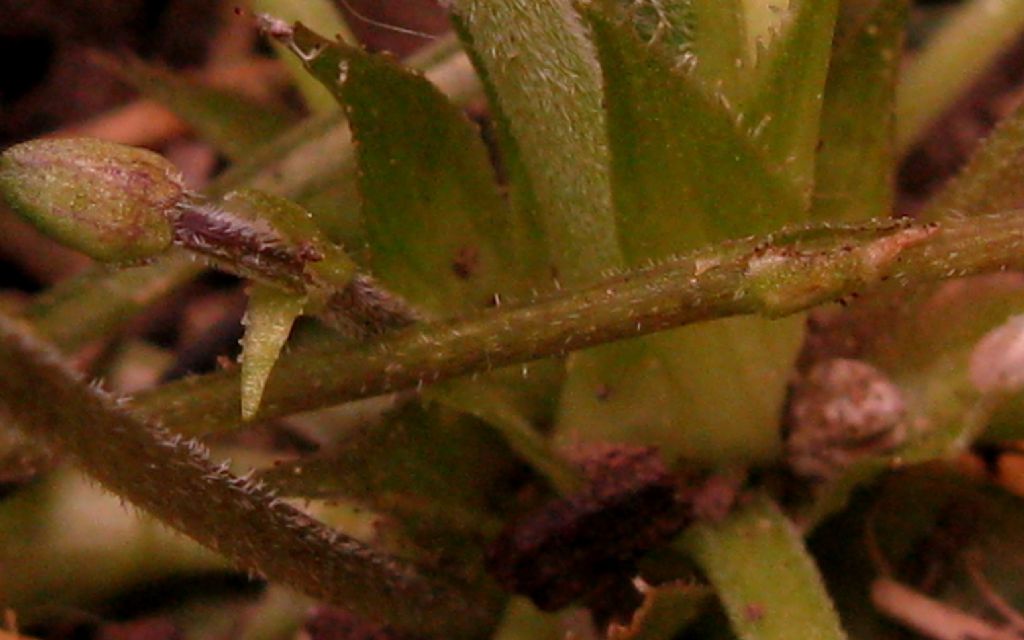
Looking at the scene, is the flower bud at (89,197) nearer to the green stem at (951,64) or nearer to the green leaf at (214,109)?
the green leaf at (214,109)

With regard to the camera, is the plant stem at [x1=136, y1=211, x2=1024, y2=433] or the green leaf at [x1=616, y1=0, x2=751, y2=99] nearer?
the plant stem at [x1=136, y1=211, x2=1024, y2=433]

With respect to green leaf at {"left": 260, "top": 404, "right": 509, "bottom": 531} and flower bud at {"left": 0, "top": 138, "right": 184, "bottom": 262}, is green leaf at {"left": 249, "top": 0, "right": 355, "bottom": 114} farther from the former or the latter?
flower bud at {"left": 0, "top": 138, "right": 184, "bottom": 262}

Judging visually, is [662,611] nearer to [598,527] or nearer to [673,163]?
[598,527]

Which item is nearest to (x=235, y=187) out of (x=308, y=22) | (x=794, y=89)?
(x=308, y=22)

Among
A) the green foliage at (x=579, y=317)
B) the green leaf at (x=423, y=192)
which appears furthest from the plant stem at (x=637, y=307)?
the green leaf at (x=423, y=192)

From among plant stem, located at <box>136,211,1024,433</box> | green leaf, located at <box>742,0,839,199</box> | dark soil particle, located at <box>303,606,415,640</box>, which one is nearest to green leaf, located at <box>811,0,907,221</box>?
green leaf, located at <box>742,0,839,199</box>

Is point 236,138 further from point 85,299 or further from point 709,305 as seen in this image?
point 709,305
